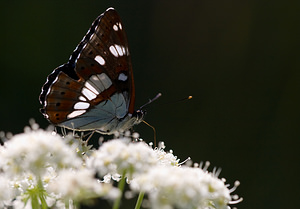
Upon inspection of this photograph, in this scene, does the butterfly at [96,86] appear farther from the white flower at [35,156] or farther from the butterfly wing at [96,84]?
the white flower at [35,156]

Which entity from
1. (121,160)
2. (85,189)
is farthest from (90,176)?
(121,160)

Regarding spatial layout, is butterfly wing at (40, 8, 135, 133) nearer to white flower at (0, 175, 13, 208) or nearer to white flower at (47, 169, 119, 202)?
white flower at (0, 175, 13, 208)

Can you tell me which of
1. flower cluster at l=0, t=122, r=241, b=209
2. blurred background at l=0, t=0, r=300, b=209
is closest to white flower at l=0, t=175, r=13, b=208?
flower cluster at l=0, t=122, r=241, b=209

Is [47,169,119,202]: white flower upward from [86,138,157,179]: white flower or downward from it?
downward

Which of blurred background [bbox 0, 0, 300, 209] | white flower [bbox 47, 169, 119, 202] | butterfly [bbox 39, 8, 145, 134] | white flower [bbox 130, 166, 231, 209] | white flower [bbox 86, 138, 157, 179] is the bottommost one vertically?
white flower [bbox 47, 169, 119, 202]

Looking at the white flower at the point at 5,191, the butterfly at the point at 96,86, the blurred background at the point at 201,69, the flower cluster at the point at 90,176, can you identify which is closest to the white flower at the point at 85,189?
the flower cluster at the point at 90,176

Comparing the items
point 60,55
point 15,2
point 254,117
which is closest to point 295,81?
point 254,117

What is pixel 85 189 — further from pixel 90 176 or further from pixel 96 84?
pixel 96 84
